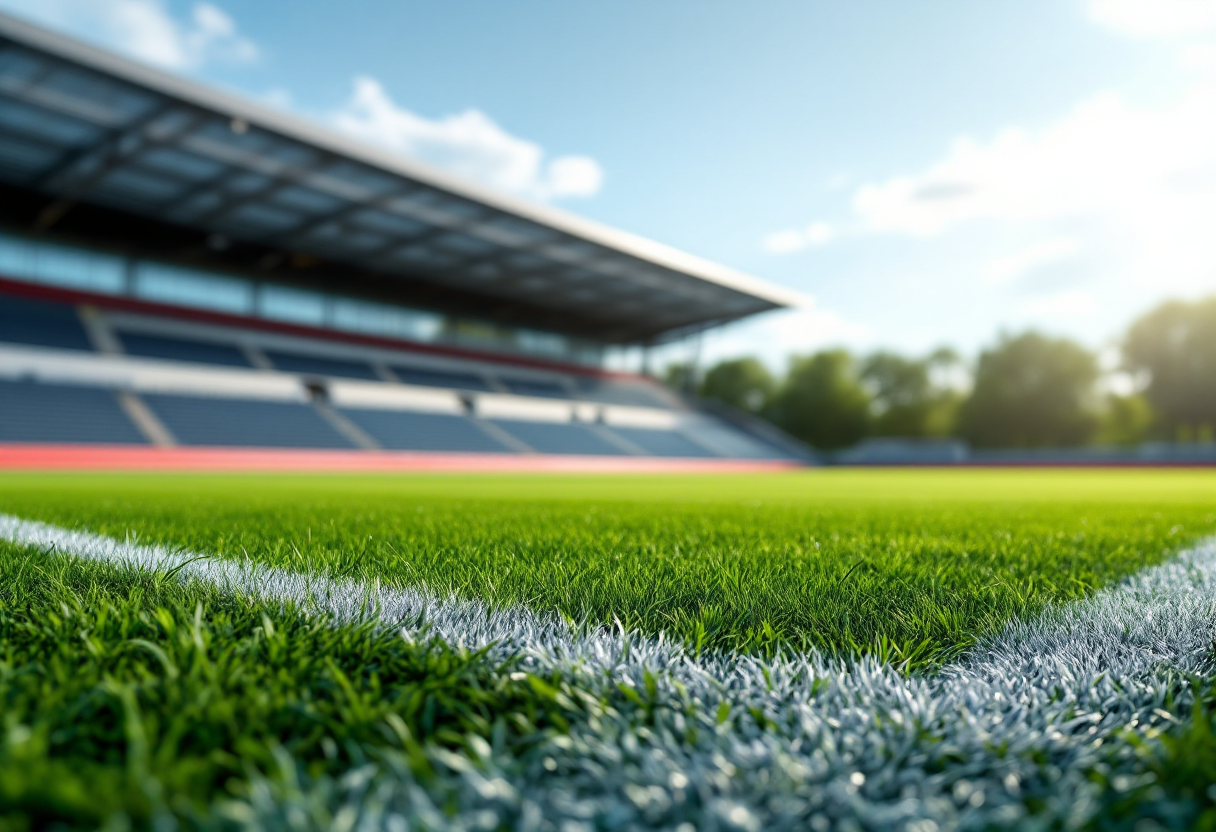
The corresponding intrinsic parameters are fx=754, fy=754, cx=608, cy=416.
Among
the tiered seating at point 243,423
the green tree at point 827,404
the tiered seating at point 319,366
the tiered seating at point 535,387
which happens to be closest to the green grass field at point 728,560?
the tiered seating at point 243,423

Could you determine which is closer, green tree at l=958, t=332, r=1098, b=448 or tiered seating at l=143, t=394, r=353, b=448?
tiered seating at l=143, t=394, r=353, b=448

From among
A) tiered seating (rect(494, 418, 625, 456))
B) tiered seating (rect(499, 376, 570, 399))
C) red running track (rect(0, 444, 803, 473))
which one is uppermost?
tiered seating (rect(499, 376, 570, 399))

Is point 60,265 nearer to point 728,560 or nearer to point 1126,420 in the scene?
point 728,560

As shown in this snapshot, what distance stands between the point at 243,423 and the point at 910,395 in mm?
47971

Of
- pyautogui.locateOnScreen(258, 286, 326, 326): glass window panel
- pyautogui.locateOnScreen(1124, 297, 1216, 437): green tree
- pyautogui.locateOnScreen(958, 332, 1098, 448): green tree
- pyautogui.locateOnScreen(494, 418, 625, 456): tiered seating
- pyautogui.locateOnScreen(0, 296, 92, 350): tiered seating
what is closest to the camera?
pyautogui.locateOnScreen(0, 296, 92, 350): tiered seating

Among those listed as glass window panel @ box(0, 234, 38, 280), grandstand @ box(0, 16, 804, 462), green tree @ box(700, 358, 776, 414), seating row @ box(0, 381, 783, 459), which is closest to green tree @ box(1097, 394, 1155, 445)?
green tree @ box(700, 358, 776, 414)

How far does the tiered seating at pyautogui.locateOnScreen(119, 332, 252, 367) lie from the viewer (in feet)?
84.6

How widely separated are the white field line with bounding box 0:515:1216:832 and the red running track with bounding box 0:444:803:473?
21.5 meters

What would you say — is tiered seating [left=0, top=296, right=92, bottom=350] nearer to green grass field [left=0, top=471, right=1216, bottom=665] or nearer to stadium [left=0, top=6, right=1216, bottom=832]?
stadium [left=0, top=6, right=1216, bottom=832]

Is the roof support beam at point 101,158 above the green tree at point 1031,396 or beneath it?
above

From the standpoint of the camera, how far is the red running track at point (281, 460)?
19.0 m

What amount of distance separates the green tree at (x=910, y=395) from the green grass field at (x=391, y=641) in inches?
2202

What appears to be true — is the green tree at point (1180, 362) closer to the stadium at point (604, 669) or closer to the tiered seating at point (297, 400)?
the tiered seating at point (297, 400)

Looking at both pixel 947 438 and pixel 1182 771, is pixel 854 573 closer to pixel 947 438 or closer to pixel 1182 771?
pixel 1182 771
